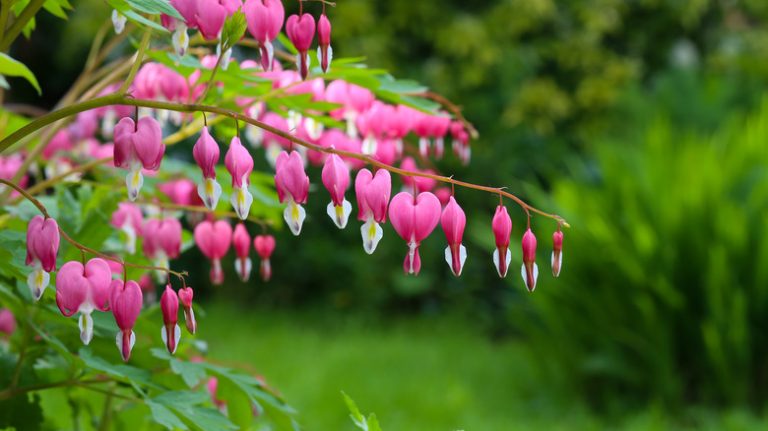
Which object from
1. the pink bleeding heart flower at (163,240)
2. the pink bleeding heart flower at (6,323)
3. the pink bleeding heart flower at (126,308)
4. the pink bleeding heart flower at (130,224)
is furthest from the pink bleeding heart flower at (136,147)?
the pink bleeding heart flower at (6,323)

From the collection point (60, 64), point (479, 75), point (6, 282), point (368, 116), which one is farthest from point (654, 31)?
point (6, 282)

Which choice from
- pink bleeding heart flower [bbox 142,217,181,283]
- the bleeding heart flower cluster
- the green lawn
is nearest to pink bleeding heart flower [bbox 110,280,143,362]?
the bleeding heart flower cluster

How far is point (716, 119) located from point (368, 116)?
4.61 m

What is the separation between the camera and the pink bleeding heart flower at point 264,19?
1160 millimetres

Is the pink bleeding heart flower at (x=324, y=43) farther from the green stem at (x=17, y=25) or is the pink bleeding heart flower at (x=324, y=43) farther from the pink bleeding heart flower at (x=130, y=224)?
the pink bleeding heart flower at (x=130, y=224)

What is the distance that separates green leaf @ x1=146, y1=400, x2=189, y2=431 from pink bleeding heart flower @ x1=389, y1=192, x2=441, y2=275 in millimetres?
368

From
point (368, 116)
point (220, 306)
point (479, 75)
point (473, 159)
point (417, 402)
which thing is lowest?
point (220, 306)

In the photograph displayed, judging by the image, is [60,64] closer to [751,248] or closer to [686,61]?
[686,61]

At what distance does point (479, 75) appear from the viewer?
674 cm

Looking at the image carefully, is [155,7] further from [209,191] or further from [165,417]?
[165,417]

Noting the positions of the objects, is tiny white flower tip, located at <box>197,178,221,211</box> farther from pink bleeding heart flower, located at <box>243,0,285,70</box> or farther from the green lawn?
the green lawn

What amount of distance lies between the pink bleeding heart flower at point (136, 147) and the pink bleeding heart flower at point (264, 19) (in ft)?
0.56

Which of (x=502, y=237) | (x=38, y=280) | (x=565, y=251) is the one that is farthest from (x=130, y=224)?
(x=565, y=251)

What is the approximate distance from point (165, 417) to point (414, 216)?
417 millimetres
